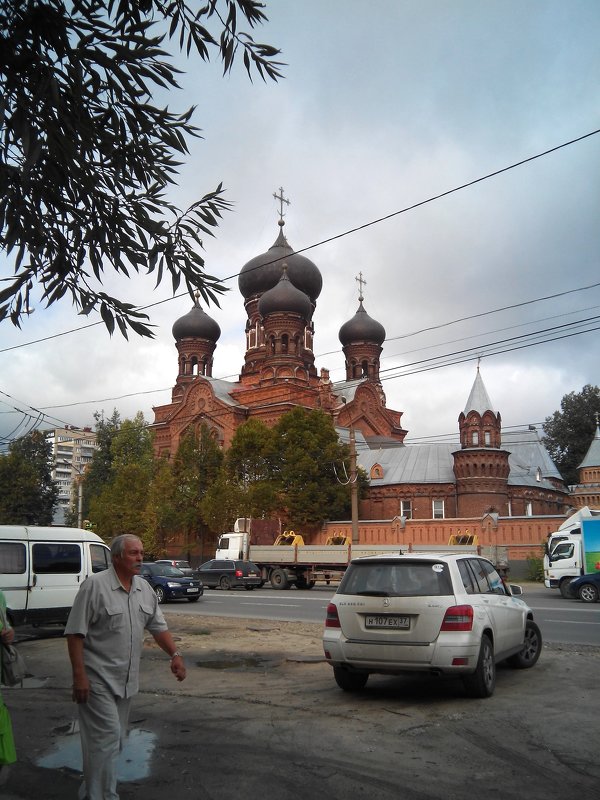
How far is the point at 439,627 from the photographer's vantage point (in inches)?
290

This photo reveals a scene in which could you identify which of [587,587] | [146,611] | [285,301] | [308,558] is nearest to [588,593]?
[587,587]

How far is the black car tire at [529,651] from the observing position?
30.7ft

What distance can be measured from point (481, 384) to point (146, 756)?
4212 cm

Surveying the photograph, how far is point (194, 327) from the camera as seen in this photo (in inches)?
2347

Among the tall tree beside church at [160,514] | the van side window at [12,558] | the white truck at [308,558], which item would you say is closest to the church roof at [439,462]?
the tall tree beside church at [160,514]

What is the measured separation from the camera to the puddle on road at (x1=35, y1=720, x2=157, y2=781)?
5.43 metres

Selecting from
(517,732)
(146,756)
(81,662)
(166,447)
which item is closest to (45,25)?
(81,662)

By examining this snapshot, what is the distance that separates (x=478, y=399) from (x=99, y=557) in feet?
113

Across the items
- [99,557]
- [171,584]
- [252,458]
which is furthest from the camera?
[252,458]

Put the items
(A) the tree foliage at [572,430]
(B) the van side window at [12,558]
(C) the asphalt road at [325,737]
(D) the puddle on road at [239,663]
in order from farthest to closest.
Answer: (A) the tree foliage at [572,430]
(B) the van side window at [12,558]
(D) the puddle on road at [239,663]
(C) the asphalt road at [325,737]

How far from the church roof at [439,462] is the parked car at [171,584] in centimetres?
2584

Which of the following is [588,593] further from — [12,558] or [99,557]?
[12,558]

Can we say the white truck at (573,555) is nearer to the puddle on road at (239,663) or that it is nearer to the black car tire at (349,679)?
the puddle on road at (239,663)

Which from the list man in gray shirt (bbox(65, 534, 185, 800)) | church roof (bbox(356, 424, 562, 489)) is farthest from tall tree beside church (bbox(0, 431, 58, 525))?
man in gray shirt (bbox(65, 534, 185, 800))
